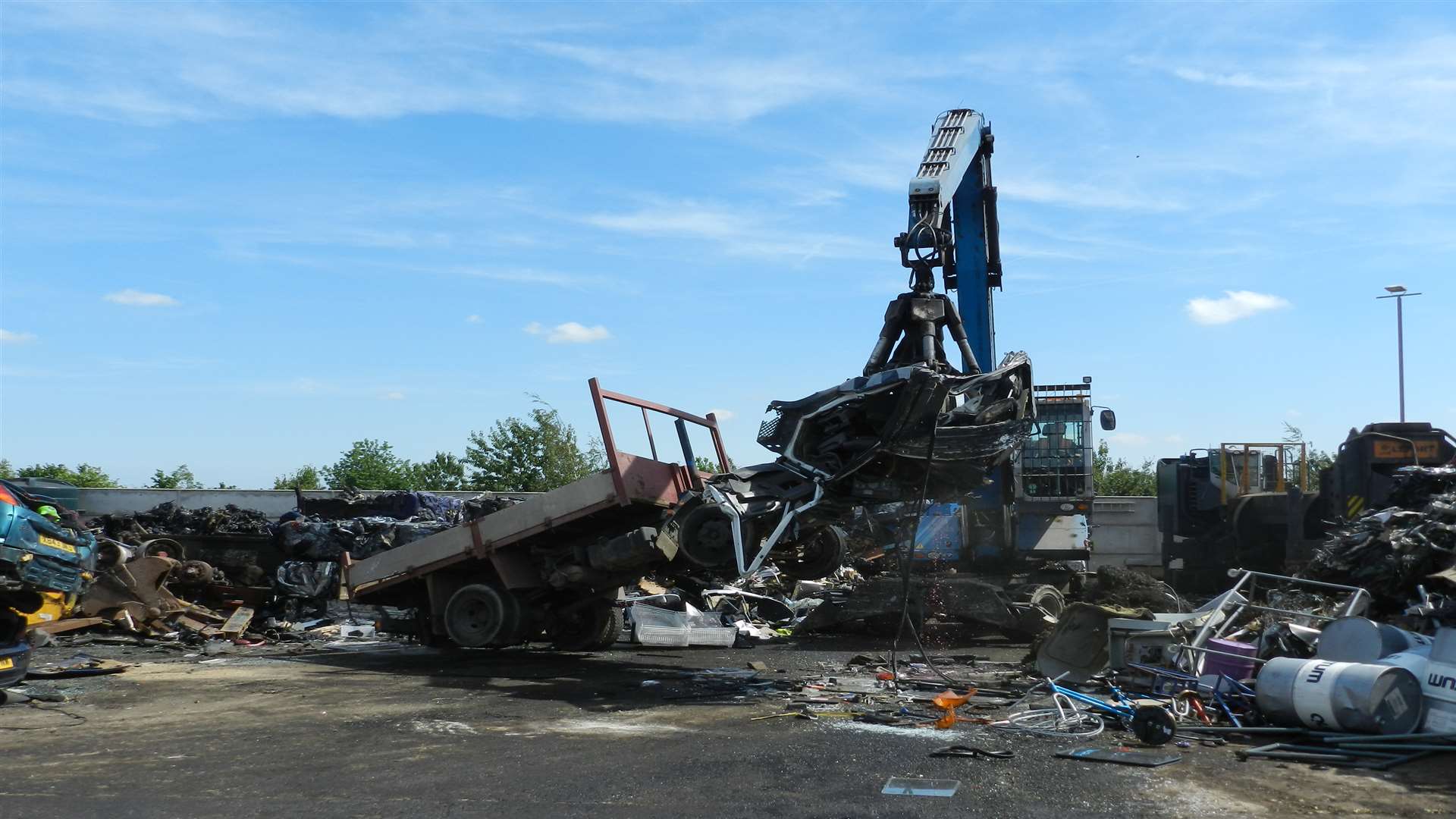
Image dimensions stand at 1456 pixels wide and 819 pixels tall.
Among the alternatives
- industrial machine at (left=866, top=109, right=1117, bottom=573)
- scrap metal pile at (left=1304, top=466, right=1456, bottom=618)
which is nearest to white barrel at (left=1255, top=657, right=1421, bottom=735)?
scrap metal pile at (left=1304, top=466, right=1456, bottom=618)

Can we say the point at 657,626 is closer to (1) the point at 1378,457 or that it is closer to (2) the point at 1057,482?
(2) the point at 1057,482

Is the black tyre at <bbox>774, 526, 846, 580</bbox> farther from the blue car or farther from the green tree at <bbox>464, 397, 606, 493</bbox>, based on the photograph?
the green tree at <bbox>464, 397, 606, 493</bbox>

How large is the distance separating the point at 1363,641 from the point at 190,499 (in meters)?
27.5

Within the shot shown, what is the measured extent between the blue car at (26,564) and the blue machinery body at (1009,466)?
30.3 feet

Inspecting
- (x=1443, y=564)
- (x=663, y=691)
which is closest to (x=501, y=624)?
(x=663, y=691)

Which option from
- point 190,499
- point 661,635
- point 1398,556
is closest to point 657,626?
point 661,635

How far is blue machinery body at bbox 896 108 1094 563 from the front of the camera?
1562 cm

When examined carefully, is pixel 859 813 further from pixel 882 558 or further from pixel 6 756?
pixel 882 558

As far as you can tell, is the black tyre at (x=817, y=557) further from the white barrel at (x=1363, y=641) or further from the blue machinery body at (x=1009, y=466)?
the white barrel at (x=1363, y=641)

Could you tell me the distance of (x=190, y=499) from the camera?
29484 millimetres

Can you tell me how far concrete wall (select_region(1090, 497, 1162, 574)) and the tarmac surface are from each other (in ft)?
69.1

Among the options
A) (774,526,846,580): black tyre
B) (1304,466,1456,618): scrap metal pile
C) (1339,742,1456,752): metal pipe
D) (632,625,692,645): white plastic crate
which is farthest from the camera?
(632,625,692,645): white plastic crate

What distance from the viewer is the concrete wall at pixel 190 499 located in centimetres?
2781

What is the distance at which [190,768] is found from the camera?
6.90 m
